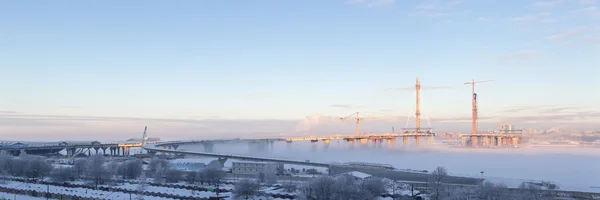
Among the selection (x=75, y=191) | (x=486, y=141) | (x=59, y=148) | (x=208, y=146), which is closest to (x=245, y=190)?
(x=75, y=191)

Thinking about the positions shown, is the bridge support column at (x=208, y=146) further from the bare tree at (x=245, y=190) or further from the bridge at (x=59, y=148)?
the bare tree at (x=245, y=190)

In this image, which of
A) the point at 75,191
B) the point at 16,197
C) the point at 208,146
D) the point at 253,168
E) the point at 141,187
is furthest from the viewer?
the point at 208,146

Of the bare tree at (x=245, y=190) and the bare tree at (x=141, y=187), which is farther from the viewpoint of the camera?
the bare tree at (x=141, y=187)

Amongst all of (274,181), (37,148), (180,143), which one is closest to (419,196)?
(274,181)

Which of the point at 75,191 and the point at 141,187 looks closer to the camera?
the point at 75,191

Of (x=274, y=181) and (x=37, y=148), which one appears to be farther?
(x=37, y=148)

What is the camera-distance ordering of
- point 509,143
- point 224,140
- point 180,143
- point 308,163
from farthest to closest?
1. point 509,143
2. point 224,140
3. point 180,143
4. point 308,163

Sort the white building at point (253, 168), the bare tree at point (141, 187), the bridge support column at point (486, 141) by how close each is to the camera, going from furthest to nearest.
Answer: the bridge support column at point (486, 141) → the white building at point (253, 168) → the bare tree at point (141, 187)

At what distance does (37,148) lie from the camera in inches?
1203

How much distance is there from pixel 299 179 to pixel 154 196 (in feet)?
19.4

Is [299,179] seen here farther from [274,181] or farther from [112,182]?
[112,182]

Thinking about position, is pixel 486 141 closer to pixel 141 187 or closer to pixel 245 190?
pixel 141 187

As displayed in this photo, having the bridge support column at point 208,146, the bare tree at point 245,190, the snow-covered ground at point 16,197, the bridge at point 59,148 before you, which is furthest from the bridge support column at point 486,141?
the snow-covered ground at point 16,197

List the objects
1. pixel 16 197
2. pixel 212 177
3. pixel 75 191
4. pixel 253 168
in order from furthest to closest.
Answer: pixel 253 168 < pixel 212 177 < pixel 75 191 < pixel 16 197
